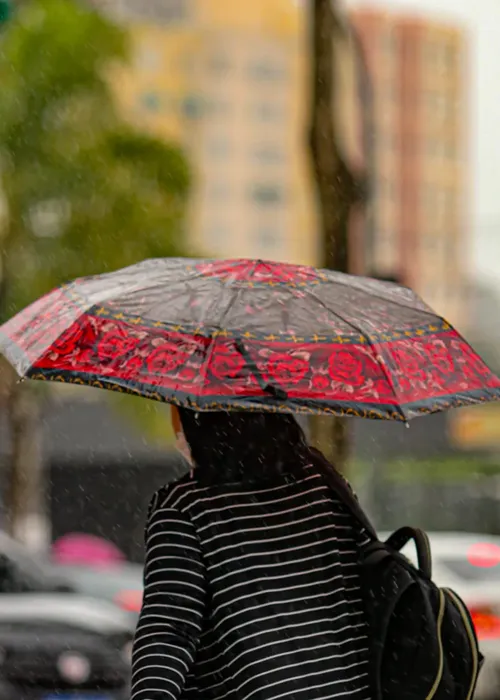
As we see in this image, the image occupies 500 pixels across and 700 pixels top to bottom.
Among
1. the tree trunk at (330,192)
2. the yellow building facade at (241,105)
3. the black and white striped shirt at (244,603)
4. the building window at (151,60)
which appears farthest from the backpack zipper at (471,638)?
the building window at (151,60)

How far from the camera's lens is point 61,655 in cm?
687

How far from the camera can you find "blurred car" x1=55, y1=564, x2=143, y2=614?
9055 millimetres

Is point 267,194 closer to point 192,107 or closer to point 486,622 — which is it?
point 192,107

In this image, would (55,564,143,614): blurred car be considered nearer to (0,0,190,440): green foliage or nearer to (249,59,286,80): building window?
(0,0,190,440): green foliage

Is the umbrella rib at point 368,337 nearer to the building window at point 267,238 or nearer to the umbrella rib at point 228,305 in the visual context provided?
the umbrella rib at point 228,305

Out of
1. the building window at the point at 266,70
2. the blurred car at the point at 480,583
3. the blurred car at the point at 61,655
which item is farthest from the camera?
the building window at the point at 266,70

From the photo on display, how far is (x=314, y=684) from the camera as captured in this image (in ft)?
9.25

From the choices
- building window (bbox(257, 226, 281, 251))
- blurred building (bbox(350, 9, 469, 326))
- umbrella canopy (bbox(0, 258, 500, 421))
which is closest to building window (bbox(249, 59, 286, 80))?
blurred building (bbox(350, 9, 469, 326))

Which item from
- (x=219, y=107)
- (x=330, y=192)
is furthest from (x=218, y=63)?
(x=330, y=192)

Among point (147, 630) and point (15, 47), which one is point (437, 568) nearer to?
point (147, 630)

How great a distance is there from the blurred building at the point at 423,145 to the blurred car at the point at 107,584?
89637mm

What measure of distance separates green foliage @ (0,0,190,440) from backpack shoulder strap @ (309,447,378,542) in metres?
15.0

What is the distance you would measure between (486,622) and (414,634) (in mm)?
6185

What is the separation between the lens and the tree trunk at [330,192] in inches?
369
